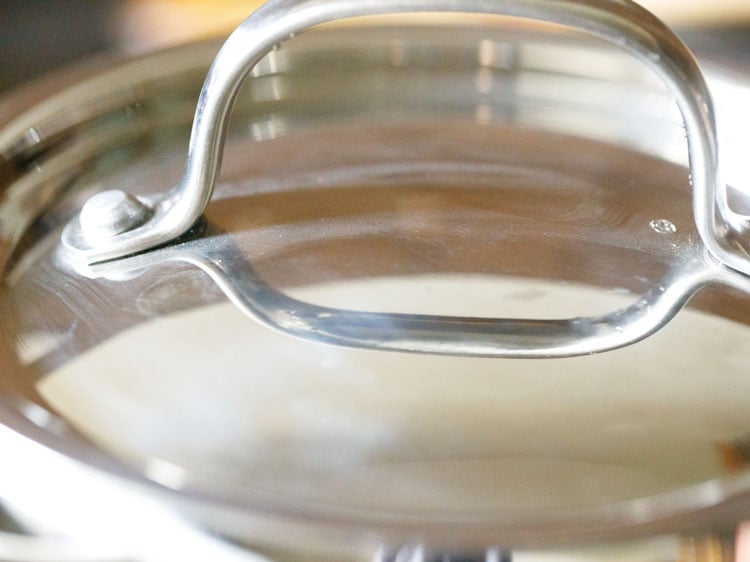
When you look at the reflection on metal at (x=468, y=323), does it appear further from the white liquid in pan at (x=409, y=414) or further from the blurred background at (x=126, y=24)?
the blurred background at (x=126, y=24)

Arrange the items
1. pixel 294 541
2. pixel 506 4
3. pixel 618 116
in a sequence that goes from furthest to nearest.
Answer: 1. pixel 618 116
2. pixel 506 4
3. pixel 294 541

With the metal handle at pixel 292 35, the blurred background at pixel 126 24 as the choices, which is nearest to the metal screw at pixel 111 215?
the metal handle at pixel 292 35

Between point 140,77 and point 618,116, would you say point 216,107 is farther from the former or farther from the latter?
point 618,116

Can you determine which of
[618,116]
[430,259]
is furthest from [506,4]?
[618,116]

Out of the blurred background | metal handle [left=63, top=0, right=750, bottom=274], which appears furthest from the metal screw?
the blurred background

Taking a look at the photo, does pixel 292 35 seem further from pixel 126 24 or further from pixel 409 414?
pixel 126 24

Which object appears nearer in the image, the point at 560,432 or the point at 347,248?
the point at 560,432

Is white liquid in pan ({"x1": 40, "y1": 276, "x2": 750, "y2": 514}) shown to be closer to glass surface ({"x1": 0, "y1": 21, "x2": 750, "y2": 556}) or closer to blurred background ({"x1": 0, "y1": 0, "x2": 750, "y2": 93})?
glass surface ({"x1": 0, "y1": 21, "x2": 750, "y2": 556})

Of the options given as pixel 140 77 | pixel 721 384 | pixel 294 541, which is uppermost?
pixel 140 77
